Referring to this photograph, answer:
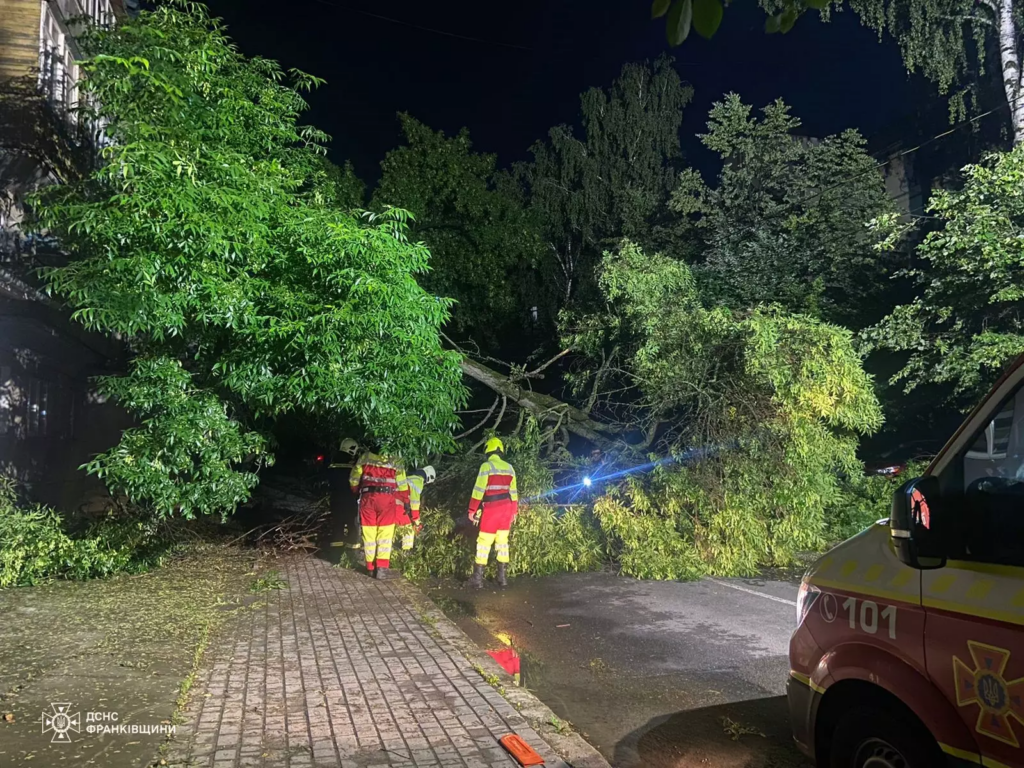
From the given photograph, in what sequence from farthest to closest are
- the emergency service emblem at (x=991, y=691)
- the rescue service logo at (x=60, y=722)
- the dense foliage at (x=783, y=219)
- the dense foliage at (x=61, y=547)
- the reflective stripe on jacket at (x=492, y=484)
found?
1. the dense foliage at (x=783, y=219)
2. the reflective stripe on jacket at (x=492, y=484)
3. the dense foliage at (x=61, y=547)
4. the rescue service logo at (x=60, y=722)
5. the emergency service emblem at (x=991, y=691)

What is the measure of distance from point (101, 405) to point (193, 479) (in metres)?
8.44

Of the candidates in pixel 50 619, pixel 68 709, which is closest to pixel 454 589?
pixel 50 619

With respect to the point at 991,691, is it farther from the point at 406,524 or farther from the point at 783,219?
the point at 783,219

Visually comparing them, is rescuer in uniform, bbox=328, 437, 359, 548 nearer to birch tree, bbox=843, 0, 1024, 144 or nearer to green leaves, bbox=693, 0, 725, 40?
green leaves, bbox=693, 0, 725, 40

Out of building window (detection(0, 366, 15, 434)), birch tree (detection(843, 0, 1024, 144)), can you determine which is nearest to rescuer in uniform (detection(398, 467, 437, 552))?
building window (detection(0, 366, 15, 434))

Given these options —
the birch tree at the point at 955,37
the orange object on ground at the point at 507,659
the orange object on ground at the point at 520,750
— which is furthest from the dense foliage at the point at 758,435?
the birch tree at the point at 955,37

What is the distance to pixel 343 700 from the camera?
4645 mm

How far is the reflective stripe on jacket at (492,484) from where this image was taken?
8.32 metres

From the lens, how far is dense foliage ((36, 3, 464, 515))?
6.97 m

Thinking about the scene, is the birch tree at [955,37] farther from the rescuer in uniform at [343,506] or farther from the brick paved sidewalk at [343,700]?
the brick paved sidewalk at [343,700]

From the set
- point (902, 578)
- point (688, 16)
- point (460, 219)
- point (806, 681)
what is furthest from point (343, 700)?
point (460, 219)

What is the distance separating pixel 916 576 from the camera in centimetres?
270

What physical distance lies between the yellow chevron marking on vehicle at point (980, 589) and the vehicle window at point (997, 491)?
0.25 ft

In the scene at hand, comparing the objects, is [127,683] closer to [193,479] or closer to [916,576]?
[193,479]
